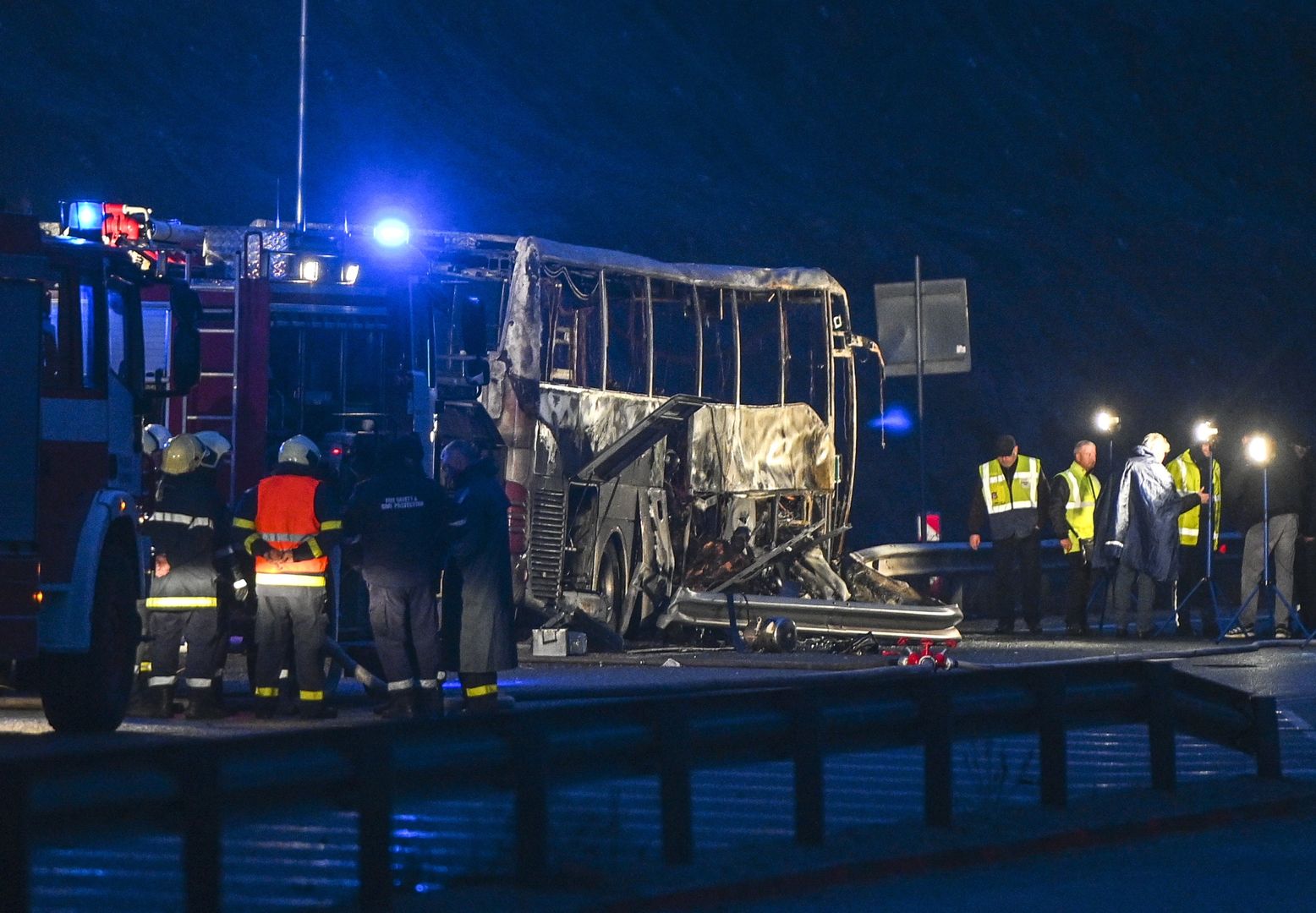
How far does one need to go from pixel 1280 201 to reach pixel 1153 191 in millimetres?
9011

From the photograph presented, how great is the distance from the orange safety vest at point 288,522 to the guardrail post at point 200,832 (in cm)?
778

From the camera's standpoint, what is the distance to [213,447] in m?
15.6

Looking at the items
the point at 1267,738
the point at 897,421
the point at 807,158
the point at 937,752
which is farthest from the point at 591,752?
the point at 807,158

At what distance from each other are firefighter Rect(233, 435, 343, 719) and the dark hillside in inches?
1132

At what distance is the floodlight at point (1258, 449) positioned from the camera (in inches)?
882

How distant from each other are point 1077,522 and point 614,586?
15.1 ft

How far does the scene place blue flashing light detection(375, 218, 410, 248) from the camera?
61.2 ft

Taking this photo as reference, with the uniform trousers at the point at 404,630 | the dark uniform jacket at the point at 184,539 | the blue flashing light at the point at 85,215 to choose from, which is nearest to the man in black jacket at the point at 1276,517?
the uniform trousers at the point at 404,630

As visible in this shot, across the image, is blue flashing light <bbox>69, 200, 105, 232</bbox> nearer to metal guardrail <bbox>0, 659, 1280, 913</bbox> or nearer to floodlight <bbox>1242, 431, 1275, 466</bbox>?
metal guardrail <bbox>0, 659, 1280, 913</bbox>

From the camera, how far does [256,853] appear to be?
307 inches

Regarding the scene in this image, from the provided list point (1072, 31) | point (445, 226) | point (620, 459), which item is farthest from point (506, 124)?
point (620, 459)

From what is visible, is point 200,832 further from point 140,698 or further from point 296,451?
point 140,698

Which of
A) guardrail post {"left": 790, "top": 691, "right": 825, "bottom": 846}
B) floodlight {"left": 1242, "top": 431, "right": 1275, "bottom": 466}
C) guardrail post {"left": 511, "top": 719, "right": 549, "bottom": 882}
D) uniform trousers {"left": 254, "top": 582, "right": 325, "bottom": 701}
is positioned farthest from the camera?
floodlight {"left": 1242, "top": 431, "right": 1275, "bottom": 466}

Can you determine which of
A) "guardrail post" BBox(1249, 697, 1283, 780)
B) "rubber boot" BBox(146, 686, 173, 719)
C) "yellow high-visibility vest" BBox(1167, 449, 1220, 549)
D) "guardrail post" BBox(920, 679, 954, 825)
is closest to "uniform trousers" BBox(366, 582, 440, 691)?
"rubber boot" BBox(146, 686, 173, 719)
